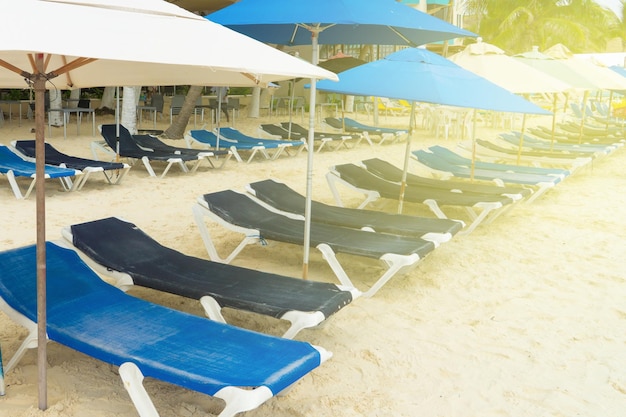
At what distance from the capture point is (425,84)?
17.2 feet

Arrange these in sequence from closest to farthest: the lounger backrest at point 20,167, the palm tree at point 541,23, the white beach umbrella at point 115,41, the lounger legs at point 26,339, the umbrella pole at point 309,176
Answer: the white beach umbrella at point 115,41 → the lounger legs at point 26,339 → the umbrella pole at point 309,176 → the lounger backrest at point 20,167 → the palm tree at point 541,23

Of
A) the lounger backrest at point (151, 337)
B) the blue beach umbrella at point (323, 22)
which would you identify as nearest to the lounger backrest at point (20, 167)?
the blue beach umbrella at point (323, 22)

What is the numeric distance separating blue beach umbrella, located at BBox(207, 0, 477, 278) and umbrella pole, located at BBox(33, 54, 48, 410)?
1.73 meters

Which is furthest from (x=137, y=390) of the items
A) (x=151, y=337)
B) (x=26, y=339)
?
(x=26, y=339)

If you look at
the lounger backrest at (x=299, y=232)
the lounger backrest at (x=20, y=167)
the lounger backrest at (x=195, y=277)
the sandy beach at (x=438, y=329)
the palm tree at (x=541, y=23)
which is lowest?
the sandy beach at (x=438, y=329)

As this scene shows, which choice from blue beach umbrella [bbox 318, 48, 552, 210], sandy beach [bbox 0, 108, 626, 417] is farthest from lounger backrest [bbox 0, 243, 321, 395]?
blue beach umbrella [bbox 318, 48, 552, 210]

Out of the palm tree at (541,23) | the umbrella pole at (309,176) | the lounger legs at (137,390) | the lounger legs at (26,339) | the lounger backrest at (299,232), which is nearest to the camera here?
the lounger legs at (137,390)

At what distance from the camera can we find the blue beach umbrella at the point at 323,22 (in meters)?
5.17

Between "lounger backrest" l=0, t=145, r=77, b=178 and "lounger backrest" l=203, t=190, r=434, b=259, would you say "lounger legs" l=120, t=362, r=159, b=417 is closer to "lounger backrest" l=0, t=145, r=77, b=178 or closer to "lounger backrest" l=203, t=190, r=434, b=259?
"lounger backrest" l=203, t=190, r=434, b=259

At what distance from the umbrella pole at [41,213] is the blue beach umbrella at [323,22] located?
1.73 meters

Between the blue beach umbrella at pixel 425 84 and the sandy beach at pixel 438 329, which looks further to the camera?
the blue beach umbrella at pixel 425 84

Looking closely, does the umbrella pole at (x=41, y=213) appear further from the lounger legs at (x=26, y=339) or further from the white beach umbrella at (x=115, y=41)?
the lounger legs at (x=26, y=339)

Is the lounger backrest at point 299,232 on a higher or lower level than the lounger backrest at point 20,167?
lower

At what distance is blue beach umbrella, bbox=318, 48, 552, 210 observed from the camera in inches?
201
